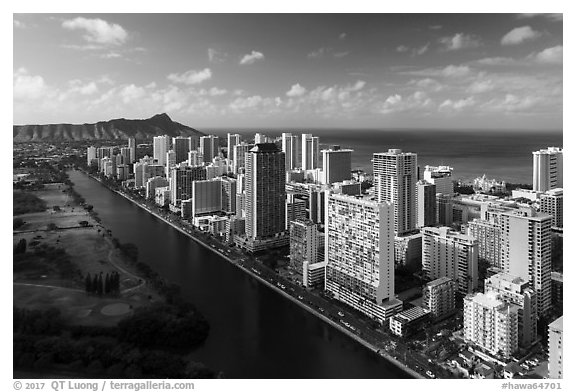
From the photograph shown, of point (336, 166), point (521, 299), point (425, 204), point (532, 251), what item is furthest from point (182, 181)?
point (521, 299)

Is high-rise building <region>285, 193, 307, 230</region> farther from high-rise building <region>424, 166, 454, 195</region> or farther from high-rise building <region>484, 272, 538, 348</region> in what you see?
high-rise building <region>484, 272, 538, 348</region>

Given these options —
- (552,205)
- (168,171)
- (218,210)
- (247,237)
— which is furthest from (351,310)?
(168,171)

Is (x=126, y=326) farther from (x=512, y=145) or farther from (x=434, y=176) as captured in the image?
(x=512, y=145)

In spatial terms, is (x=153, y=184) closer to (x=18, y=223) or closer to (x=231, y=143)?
(x=231, y=143)

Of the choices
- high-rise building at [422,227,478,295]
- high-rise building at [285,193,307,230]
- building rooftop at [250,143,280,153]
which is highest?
building rooftop at [250,143,280,153]

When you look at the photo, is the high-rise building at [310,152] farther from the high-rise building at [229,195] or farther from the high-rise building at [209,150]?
the high-rise building at [209,150]

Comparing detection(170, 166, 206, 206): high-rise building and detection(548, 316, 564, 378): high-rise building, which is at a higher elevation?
detection(170, 166, 206, 206): high-rise building

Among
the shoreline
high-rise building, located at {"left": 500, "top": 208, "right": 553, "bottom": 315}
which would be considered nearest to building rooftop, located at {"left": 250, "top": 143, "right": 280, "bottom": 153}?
the shoreline
